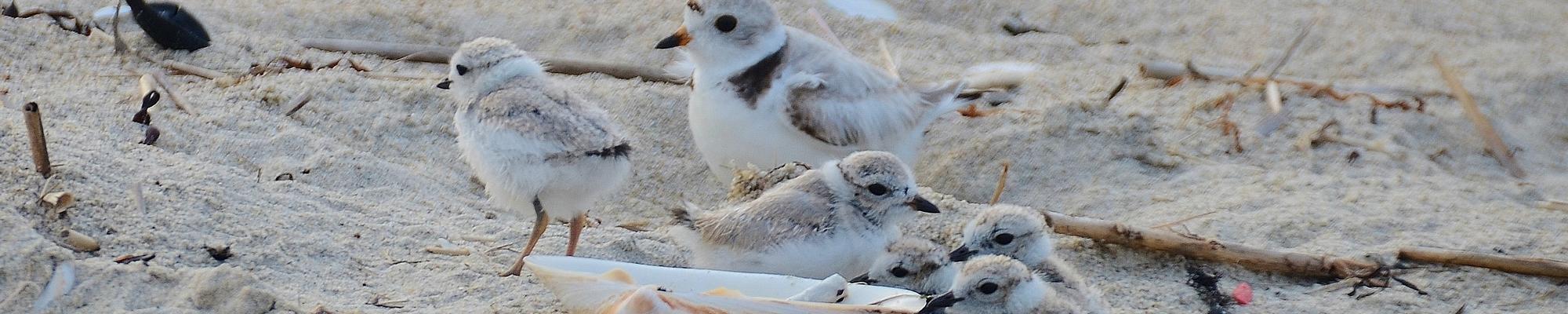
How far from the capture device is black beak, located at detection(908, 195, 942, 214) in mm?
3619

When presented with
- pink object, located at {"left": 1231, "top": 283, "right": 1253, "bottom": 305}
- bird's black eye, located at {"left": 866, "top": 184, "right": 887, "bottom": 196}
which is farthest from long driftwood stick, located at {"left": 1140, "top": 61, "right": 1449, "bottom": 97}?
bird's black eye, located at {"left": 866, "top": 184, "right": 887, "bottom": 196}

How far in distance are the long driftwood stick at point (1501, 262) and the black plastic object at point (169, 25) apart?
14.4ft

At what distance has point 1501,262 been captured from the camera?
12.8 feet

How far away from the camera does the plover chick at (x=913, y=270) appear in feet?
11.4

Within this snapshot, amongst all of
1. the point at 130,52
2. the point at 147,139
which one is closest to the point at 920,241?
the point at 147,139

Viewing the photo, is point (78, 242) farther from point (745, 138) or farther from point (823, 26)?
point (823, 26)

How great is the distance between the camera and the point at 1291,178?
487 cm

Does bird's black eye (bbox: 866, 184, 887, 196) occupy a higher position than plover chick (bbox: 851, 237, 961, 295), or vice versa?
bird's black eye (bbox: 866, 184, 887, 196)

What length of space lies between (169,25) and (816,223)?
307 centimetres

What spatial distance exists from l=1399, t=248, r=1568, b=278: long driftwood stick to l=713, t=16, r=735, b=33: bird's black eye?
222cm

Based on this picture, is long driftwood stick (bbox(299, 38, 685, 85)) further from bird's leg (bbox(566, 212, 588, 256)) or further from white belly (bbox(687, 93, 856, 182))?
bird's leg (bbox(566, 212, 588, 256))

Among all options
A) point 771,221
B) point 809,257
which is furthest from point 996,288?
point 771,221

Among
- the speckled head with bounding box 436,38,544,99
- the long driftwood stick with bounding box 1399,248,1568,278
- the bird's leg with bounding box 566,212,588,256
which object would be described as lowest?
the long driftwood stick with bounding box 1399,248,1568,278

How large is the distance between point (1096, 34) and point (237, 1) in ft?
13.3
